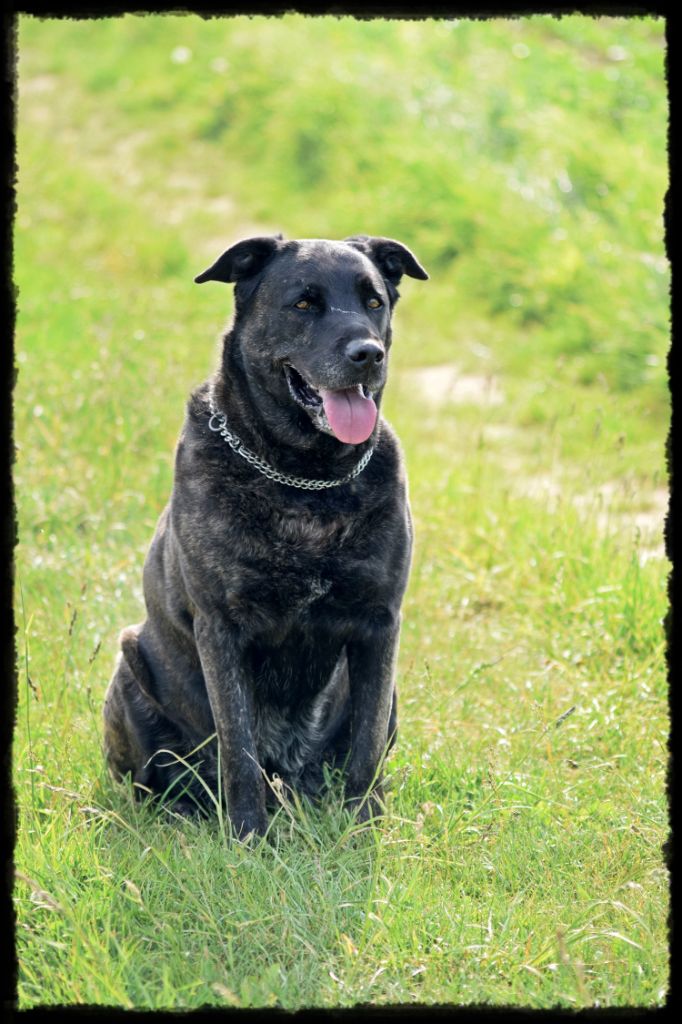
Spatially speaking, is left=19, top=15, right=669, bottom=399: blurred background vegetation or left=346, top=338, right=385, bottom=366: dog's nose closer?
left=346, top=338, right=385, bottom=366: dog's nose

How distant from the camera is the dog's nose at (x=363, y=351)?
144 inches

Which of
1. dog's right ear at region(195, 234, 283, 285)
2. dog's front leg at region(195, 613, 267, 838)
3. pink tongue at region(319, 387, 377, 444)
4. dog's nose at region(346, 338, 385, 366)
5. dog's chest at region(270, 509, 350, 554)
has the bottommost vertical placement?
dog's front leg at region(195, 613, 267, 838)

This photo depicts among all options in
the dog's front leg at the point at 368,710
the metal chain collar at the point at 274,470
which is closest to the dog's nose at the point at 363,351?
the metal chain collar at the point at 274,470

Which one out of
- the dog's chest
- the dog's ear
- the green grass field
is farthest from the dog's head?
the green grass field

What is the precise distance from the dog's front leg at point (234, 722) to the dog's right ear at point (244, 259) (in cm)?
106

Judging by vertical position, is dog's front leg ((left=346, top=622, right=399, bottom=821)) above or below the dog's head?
below

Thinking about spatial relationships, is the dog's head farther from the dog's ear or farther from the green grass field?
the green grass field

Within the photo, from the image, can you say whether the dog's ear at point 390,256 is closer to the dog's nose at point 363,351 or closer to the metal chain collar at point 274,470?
the dog's nose at point 363,351

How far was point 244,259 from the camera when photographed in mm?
3945

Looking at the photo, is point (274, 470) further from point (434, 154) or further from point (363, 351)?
point (434, 154)

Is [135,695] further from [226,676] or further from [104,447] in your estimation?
[104,447]

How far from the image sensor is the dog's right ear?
12.8 ft

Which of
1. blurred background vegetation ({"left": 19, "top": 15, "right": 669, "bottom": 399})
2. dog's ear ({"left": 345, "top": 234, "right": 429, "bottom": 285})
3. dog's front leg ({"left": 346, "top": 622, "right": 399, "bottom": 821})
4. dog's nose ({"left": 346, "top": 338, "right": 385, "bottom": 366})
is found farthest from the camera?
blurred background vegetation ({"left": 19, "top": 15, "right": 669, "bottom": 399})

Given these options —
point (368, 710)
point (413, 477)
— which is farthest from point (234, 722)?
point (413, 477)
